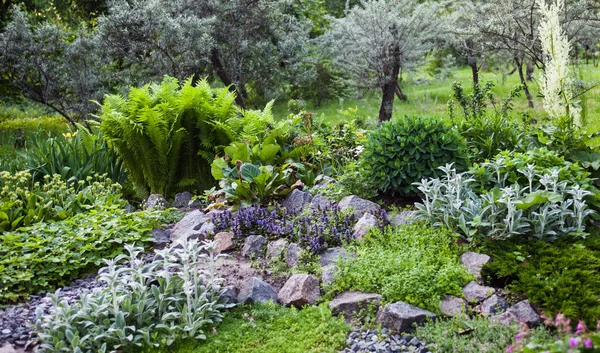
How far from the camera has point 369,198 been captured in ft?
17.6

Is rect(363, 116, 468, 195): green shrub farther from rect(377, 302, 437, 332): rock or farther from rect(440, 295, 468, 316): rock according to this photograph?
rect(377, 302, 437, 332): rock

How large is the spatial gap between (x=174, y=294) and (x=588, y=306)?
2.61 meters

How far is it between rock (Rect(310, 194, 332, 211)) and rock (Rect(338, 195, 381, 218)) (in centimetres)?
11

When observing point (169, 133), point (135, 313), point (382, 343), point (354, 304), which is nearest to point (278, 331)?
point (354, 304)

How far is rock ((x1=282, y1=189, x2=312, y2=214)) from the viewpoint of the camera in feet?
17.0

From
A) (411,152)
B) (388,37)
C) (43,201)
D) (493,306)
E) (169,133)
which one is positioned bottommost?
(493,306)

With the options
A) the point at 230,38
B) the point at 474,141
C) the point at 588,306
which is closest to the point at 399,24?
the point at 230,38

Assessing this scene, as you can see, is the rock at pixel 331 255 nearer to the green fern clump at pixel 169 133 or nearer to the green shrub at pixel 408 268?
the green shrub at pixel 408 268

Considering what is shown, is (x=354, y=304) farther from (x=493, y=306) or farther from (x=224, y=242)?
(x=224, y=242)

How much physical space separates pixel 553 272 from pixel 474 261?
53 centimetres

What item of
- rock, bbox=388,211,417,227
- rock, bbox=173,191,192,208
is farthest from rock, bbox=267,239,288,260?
rock, bbox=173,191,192,208

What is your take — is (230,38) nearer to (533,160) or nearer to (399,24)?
(399,24)

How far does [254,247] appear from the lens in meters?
4.64

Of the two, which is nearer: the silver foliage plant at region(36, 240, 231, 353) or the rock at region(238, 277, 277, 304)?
the silver foliage plant at region(36, 240, 231, 353)
